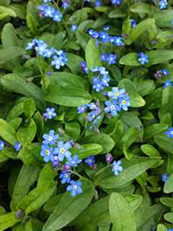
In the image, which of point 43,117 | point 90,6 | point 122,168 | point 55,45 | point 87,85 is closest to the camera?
point 122,168

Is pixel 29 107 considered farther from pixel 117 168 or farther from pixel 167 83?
pixel 167 83

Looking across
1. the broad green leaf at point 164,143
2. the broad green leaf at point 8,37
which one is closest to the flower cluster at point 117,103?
the broad green leaf at point 164,143

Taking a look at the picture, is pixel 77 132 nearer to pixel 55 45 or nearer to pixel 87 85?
pixel 87 85

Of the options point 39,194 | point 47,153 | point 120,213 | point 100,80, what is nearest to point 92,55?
point 100,80

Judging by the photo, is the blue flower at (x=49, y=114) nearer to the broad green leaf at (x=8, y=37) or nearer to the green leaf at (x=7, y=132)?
the green leaf at (x=7, y=132)

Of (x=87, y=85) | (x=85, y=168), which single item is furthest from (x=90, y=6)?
(x=85, y=168)

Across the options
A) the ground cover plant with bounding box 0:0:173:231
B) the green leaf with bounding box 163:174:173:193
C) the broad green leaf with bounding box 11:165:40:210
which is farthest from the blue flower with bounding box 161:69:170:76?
the broad green leaf with bounding box 11:165:40:210

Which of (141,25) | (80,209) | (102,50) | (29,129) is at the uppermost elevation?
(141,25)
